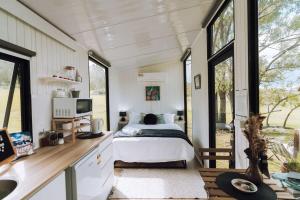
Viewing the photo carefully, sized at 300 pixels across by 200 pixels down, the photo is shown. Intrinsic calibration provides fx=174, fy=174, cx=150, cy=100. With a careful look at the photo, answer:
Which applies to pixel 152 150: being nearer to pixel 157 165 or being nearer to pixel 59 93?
pixel 157 165

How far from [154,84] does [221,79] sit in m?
3.26

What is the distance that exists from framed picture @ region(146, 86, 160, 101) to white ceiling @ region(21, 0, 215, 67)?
231 centimetres

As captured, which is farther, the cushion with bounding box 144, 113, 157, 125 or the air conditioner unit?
the air conditioner unit

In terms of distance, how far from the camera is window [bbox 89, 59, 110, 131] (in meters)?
3.75

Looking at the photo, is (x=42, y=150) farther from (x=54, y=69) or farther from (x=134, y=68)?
(x=134, y=68)

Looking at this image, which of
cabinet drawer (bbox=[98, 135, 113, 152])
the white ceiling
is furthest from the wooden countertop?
the white ceiling

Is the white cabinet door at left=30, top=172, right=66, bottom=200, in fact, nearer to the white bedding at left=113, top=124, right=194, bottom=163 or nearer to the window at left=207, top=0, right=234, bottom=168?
the window at left=207, top=0, right=234, bottom=168

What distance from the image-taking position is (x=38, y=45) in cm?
200

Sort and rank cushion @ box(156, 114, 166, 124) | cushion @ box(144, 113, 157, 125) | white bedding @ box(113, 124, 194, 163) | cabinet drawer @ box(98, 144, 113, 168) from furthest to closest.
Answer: cushion @ box(156, 114, 166, 124) → cushion @ box(144, 113, 157, 125) → white bedding @ box(113, 124, 194, 163) → cabinet drawer @ box(98, 144, 113, 168)

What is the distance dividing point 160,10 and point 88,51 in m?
1.70

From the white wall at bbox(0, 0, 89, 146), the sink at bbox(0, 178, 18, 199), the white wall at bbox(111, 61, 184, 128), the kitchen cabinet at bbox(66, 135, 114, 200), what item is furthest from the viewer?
the white wall at bbox(111, 61, 184, 128)

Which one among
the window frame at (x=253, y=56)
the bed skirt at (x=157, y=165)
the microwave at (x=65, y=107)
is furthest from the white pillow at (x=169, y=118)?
the window frame at (x=253, y=56)

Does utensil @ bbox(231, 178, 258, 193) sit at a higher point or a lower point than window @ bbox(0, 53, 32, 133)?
lower

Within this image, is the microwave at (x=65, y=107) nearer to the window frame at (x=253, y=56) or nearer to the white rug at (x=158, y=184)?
the white rug at (x=158, y=184)
